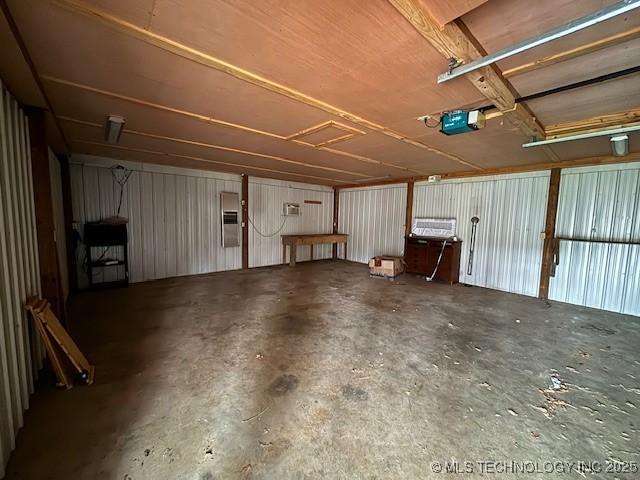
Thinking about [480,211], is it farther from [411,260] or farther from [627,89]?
[627,89]

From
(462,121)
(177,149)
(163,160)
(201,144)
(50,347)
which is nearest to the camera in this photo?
(50,347)

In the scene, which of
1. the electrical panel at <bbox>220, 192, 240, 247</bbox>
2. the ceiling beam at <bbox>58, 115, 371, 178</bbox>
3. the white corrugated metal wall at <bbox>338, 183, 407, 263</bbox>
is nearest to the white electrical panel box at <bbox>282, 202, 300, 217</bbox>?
the electrical panel at <bbox>220, 192, 240, 247</bbox>

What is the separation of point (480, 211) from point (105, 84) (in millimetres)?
6547

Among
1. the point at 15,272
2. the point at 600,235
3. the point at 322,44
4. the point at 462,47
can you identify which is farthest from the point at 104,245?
the point at 600,235

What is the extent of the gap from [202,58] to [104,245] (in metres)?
4.46

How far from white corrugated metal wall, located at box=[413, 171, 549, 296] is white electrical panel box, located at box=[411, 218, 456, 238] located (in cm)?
14

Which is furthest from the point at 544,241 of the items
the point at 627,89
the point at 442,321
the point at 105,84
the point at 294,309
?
the point at 105,84

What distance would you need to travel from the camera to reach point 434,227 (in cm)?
647

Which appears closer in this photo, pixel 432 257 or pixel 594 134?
pixel 594 134

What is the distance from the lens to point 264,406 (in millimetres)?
1989

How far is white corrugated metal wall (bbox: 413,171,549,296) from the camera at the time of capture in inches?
201

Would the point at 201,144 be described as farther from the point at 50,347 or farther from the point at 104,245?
the point at 50,347

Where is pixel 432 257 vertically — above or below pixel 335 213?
below

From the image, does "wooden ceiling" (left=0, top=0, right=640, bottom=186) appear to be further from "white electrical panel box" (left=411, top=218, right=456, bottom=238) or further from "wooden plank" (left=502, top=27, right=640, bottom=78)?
"white electrical panel box" (left=411, top=218, right=456, bottom=238)
